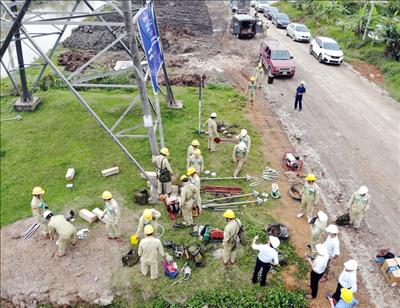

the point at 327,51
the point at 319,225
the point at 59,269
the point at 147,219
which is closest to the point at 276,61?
the point at 327,51

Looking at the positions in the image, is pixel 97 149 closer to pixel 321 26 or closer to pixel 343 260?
pixel 343 260

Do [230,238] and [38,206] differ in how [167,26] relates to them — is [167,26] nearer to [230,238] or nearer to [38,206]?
[38,206]

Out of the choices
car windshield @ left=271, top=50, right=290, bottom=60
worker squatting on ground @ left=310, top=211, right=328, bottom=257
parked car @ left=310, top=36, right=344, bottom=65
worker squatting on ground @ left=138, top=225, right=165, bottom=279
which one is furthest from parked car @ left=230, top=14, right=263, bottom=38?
worker squatting on ground @ left=138, top=225, right=165, bottom=279

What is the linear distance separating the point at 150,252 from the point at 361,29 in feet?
88.4

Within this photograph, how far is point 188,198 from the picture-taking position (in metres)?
10.8

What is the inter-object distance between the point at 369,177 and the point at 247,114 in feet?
22.2

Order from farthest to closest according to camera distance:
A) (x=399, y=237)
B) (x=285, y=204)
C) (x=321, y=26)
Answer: (x=321, y=26), (x=285, y=204), (x=399, y=237)

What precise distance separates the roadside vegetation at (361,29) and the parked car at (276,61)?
5.96 m

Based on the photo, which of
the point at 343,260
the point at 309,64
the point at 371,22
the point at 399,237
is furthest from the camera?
the point at 371,22

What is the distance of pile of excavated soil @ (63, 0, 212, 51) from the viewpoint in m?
30.8

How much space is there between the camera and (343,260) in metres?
10.3

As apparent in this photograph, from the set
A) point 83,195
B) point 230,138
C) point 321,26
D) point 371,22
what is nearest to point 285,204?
point 230,138

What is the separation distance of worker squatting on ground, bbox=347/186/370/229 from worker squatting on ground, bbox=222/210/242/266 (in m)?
3.98

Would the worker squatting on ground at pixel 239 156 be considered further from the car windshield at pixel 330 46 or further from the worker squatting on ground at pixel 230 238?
the car windshield at pixel 330 46
